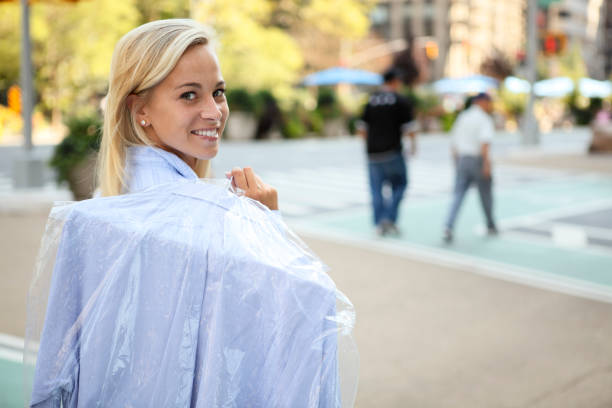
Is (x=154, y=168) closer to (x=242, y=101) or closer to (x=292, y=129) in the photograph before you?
(x=242, y=101)

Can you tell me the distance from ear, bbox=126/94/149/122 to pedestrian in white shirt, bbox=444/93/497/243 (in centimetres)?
697

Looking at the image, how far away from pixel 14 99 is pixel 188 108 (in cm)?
A: 2703

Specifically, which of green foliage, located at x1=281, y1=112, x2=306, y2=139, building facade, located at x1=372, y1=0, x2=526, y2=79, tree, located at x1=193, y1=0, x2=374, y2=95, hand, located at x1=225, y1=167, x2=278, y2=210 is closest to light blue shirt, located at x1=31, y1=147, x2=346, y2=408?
hand, located at x1=225, y1=167, x2=278, y2=210

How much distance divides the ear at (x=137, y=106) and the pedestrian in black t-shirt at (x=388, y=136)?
22.8ft

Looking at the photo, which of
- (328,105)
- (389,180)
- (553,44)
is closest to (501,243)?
(389,180)

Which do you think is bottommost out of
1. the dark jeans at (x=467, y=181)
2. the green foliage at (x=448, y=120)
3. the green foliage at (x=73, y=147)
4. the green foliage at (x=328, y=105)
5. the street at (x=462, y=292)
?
the street at (x=462, y=292)

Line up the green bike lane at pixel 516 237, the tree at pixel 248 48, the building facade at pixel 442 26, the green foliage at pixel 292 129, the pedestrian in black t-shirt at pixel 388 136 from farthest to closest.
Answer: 1. the building facade at pixel 442 26
2. the green foliage at pixel 292 129
3. the tree at pixel 248 48
4. the pedestrian in black t-shirt at pixel 388 136
5. the green bike lane at pixel 516 237

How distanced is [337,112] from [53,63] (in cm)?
1204

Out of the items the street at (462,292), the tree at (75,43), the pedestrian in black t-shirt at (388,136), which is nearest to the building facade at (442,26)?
the tree at (75,43)

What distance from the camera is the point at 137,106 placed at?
1.56 metres

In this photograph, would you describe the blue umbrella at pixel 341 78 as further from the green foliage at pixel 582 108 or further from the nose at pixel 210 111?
the nose at pixel 210 111

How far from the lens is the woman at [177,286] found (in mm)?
1380

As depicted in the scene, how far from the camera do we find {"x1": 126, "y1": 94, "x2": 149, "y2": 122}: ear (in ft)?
5.07

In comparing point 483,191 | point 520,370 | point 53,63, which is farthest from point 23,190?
point 53,63
